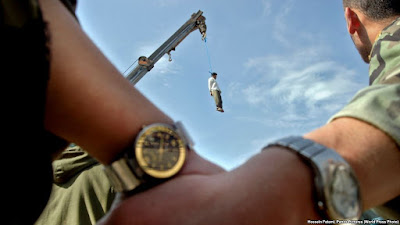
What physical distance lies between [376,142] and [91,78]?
68cm

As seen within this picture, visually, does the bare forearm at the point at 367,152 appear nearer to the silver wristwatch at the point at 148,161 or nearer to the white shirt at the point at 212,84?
the silver wristwatch at the point at 148,161

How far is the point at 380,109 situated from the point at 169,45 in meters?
6.84

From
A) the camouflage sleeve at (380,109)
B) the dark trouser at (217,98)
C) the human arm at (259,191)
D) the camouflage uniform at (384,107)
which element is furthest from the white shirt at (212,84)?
the human arm at (259,191)

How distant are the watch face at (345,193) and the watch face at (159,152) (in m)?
0.33

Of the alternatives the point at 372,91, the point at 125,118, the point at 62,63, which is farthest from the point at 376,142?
the point at 62,63

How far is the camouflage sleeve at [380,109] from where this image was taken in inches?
29.5

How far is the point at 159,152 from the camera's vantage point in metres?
0.68

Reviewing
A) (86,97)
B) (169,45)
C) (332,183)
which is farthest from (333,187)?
(169,45)

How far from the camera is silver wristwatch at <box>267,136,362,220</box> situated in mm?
632

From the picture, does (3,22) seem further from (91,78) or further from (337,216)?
(337,216)

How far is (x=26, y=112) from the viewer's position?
1.68 ft

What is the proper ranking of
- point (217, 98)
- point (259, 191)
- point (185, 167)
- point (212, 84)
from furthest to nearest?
point (212, 84), point (217, 98), point (185, 167), point (259, 191)

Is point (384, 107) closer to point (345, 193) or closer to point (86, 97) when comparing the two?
point (345, 193)

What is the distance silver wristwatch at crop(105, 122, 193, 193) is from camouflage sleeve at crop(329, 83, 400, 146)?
0.44 m
